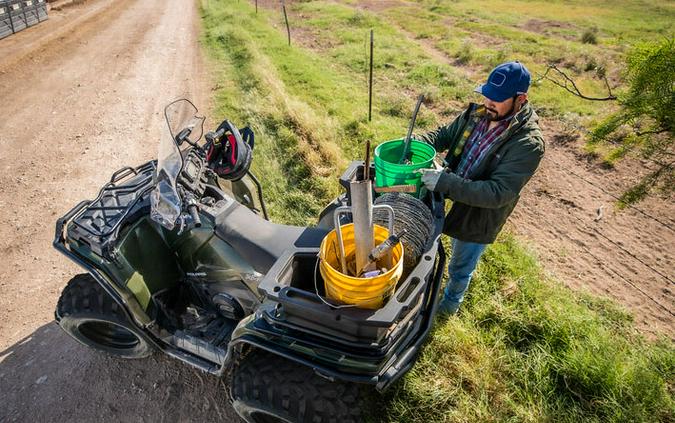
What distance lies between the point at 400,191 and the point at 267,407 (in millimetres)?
1527

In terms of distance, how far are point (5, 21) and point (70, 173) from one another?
11.9 metres

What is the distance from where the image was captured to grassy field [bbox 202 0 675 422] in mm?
3156

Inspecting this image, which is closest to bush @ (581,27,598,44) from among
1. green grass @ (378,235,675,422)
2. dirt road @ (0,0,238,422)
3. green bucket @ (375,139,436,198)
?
dirt road @ (0,0,238,422)

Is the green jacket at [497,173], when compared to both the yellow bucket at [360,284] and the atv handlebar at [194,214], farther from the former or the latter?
the atv handlebar at [194,214]

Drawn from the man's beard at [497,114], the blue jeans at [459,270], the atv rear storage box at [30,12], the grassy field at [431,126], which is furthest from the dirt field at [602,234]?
the atv rear storage box at [30,12]

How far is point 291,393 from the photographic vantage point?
247cm

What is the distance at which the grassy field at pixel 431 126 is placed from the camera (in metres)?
3.16

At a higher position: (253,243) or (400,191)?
(400,191)

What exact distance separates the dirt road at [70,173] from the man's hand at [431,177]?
89.7 inches

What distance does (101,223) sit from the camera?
2.92m

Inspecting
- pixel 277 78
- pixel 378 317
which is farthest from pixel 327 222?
pixel 277 78

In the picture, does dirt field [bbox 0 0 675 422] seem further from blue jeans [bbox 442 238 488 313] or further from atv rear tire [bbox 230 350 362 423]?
blue jeans [bbox 442 238 488 313]

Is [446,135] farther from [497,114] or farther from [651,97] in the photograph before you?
[651,97]

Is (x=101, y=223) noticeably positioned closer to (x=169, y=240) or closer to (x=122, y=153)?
(x=169, y=240)
